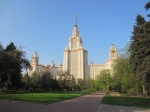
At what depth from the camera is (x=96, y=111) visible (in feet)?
51.6

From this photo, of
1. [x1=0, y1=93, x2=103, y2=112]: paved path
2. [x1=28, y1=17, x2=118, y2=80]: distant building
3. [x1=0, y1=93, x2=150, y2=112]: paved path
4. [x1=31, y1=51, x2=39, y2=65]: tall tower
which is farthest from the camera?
[x1=31, y1=51, x2=39, y2=65]: tall tower

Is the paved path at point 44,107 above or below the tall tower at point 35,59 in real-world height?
below

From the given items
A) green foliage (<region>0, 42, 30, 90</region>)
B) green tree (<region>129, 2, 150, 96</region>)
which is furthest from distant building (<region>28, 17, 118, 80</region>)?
green tree (<region>129, 2, 150, 96</region>)

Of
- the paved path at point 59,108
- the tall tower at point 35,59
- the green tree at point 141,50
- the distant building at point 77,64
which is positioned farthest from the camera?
the tall tower at point 35,59

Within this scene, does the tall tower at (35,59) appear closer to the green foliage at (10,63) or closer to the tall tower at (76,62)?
the tall tower at (76,62)

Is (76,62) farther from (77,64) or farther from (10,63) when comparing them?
(10,63)

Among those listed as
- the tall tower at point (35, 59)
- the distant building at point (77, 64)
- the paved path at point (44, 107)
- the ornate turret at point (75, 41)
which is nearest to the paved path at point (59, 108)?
the paved path at point (44, 107)

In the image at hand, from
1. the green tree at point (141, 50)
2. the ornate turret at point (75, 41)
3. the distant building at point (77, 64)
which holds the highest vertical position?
the ornate turret at point (75, 41)

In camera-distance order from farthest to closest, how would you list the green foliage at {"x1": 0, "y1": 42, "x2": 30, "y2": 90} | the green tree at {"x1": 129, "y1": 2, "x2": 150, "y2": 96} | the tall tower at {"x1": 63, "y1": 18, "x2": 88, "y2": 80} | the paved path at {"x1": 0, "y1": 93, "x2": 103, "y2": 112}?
the tall tower at {"x1": 63, "y1": 18, "x2": 88, "y2": 80}
the green foliage at {"x1": 0, "y1": 42, "x2": 30, "y2": 90}
the green tree at {"x1": 129, "y1": 2, "x2": 150, "y2": 96}
the paved path at {"x1": 0, "y1": 93, "x2": 103, "y2": 112}

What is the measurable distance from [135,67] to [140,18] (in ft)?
25.3

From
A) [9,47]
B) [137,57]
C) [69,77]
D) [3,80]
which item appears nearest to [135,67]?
[137,57]

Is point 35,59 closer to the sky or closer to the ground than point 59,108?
closer to the sky

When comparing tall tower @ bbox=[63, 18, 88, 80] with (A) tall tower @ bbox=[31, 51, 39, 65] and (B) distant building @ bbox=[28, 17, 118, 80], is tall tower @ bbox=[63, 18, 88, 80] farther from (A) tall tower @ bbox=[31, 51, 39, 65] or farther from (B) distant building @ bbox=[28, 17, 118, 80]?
(A) tall tower @ bbox=[31, 51, 39, 65]

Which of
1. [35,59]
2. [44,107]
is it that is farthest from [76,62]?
[44,107]
